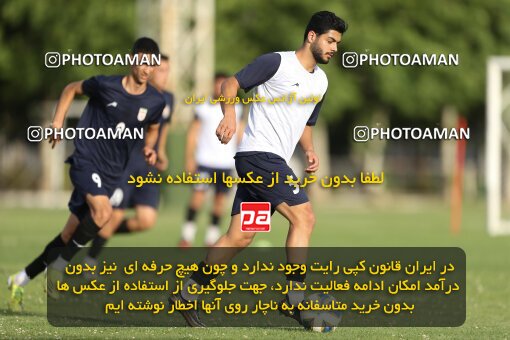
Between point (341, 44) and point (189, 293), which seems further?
point (341, 44)

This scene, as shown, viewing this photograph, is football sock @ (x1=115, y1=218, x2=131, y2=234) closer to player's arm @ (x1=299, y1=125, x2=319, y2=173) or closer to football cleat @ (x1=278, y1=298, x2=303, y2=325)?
player's arm @ (x1=299, y1=125, x2=319, y2=173)

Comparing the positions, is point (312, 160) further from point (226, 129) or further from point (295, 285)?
point (226, 129)

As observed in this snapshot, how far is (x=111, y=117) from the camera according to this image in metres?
11.1

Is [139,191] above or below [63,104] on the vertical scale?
below

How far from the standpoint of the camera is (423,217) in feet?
105

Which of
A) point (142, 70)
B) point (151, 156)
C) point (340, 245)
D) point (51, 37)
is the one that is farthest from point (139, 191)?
point (51, 37)

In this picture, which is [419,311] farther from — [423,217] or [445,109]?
[445,109]

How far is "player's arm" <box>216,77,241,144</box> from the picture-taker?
861 centimetres

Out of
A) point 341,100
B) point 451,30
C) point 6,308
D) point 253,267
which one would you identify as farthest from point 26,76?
point 6,308

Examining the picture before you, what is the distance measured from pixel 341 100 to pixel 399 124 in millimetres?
6350

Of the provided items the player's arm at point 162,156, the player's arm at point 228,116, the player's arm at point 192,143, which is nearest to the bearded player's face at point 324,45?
the player's arm at point 228,116

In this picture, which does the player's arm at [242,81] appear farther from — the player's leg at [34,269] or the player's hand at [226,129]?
the player's leg at [34,269]

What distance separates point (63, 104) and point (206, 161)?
24.4ft

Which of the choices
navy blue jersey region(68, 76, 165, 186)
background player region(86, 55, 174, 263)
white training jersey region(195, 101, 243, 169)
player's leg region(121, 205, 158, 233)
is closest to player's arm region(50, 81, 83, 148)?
navy blue jersey region(68, 76, 165, 186)
